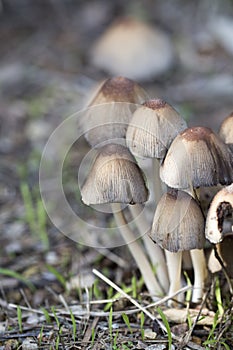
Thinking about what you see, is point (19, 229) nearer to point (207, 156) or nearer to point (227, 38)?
point (207, 156)


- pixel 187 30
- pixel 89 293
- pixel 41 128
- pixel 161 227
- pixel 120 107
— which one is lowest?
pixel 89 293

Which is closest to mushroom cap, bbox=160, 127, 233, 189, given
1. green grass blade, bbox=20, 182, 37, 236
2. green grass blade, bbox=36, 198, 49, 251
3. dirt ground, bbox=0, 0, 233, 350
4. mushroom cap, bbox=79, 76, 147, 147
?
mushroom cap, bbox=79, 76, 147, 147

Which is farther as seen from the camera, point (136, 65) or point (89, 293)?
point (136, 65)

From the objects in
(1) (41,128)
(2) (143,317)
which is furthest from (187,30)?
(2) (143,317)

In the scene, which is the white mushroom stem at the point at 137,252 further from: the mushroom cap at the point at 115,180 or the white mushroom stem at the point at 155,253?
the mushroom cap at the point at 115,180

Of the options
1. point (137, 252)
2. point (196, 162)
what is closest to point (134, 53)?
point (137, 252)

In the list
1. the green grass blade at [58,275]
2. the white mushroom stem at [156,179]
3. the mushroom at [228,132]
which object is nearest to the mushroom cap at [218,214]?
the mushroom at [228,132]

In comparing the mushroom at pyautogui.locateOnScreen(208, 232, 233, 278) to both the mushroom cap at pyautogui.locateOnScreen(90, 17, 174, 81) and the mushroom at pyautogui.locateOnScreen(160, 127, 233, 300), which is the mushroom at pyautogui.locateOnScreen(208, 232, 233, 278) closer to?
the mushroom at pyautogui.locateOnScreen(160, 127, 233, 300)
